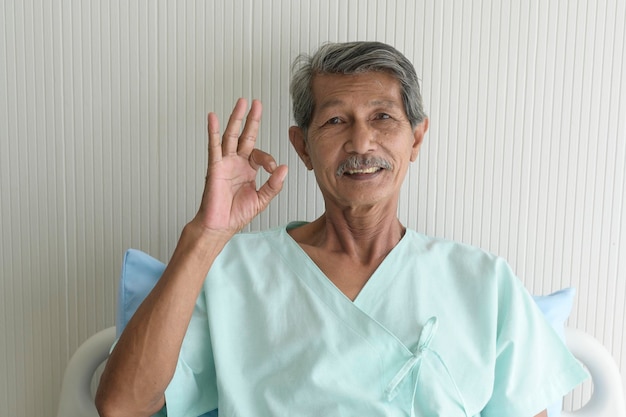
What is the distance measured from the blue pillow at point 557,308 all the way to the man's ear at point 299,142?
0.51 m

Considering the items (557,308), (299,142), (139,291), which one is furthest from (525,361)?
(139,291)

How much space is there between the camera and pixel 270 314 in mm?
1228

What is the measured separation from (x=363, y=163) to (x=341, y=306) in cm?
25

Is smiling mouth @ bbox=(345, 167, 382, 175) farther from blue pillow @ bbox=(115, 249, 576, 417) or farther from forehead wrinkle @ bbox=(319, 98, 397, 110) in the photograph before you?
blue pillow @ bbox=(115, 249, 576, 417)

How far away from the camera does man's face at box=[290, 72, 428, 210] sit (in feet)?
4.03

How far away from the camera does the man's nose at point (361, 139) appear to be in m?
1.21

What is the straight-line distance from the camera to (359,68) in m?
1.24

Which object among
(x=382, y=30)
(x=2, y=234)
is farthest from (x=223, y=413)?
(x=382, y=30)

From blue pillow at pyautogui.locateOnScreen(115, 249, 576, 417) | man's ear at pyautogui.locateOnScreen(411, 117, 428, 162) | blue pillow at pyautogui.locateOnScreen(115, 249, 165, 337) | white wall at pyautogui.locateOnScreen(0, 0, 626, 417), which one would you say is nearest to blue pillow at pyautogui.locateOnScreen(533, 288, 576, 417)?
blue pillow at pyautogui.locateOnScreen(115, 249, 576, 417)

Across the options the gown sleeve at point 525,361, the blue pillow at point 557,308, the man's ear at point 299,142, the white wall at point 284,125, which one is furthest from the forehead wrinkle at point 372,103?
the blue pillow at point 557,308

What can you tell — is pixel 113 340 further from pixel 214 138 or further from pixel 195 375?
pixel 214 138

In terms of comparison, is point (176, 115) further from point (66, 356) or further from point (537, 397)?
point (537, 397)

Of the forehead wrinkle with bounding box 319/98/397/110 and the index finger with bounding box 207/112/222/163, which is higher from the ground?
the forehead wrinkle with bounding box 319/98/397/110

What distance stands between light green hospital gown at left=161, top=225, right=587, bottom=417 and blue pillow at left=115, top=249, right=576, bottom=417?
0.27 feet
